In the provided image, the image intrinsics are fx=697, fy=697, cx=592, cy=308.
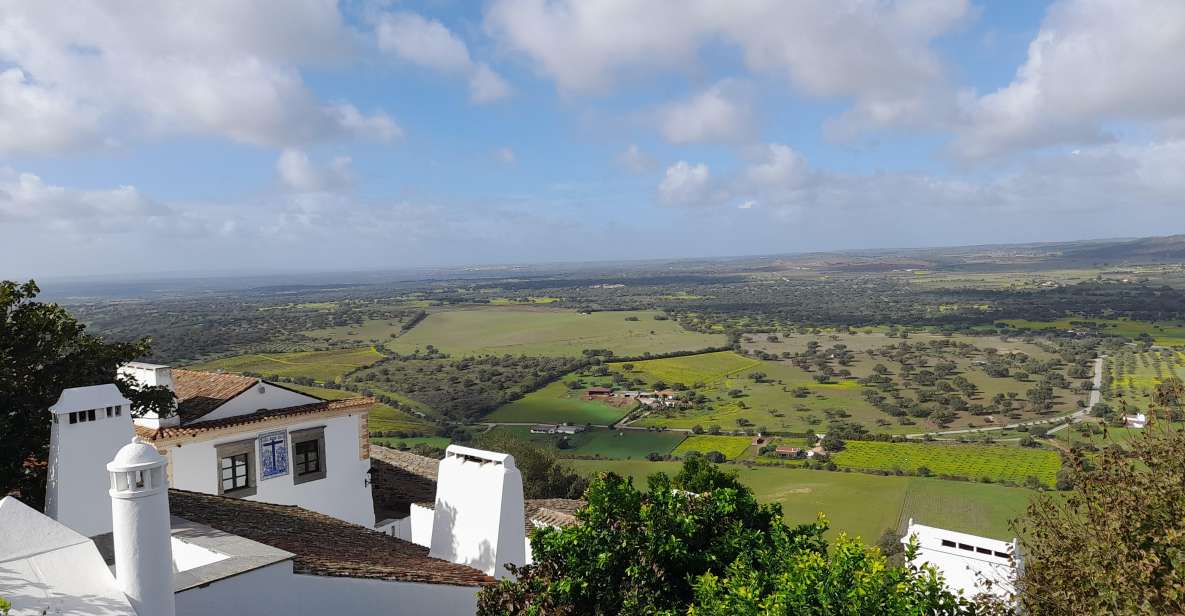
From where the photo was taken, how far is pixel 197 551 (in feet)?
28.3

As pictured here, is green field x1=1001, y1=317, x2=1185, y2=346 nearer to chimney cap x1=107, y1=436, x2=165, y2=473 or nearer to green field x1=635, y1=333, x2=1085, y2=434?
green field x1=635, y1=333, x2=1085, y2=434

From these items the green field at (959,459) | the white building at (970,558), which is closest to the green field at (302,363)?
the green field at (959,459)

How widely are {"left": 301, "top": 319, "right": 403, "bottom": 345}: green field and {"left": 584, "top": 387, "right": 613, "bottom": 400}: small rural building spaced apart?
160 ft

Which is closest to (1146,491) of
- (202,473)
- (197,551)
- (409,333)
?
(197,551)

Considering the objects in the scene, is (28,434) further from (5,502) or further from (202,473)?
(5,502)

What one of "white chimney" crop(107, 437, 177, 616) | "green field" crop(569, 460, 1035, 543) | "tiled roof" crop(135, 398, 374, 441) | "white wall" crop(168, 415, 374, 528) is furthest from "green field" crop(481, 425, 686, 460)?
"white chimney" crop(107, 437, 177, 616)

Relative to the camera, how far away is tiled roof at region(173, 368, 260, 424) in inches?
635

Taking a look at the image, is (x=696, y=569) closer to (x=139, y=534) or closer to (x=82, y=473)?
(x=139, y=534)

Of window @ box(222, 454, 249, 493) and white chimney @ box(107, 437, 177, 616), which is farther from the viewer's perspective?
window @ box(222, 454, 249, 493)

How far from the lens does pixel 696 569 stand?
866 cm

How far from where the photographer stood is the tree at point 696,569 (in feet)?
22.0

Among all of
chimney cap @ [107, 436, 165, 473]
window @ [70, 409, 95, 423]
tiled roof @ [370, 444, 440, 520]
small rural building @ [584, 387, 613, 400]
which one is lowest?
small rural building @ [584, 387, 613, 400]

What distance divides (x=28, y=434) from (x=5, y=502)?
593 centimetres

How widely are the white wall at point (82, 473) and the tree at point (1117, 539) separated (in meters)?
11.9
